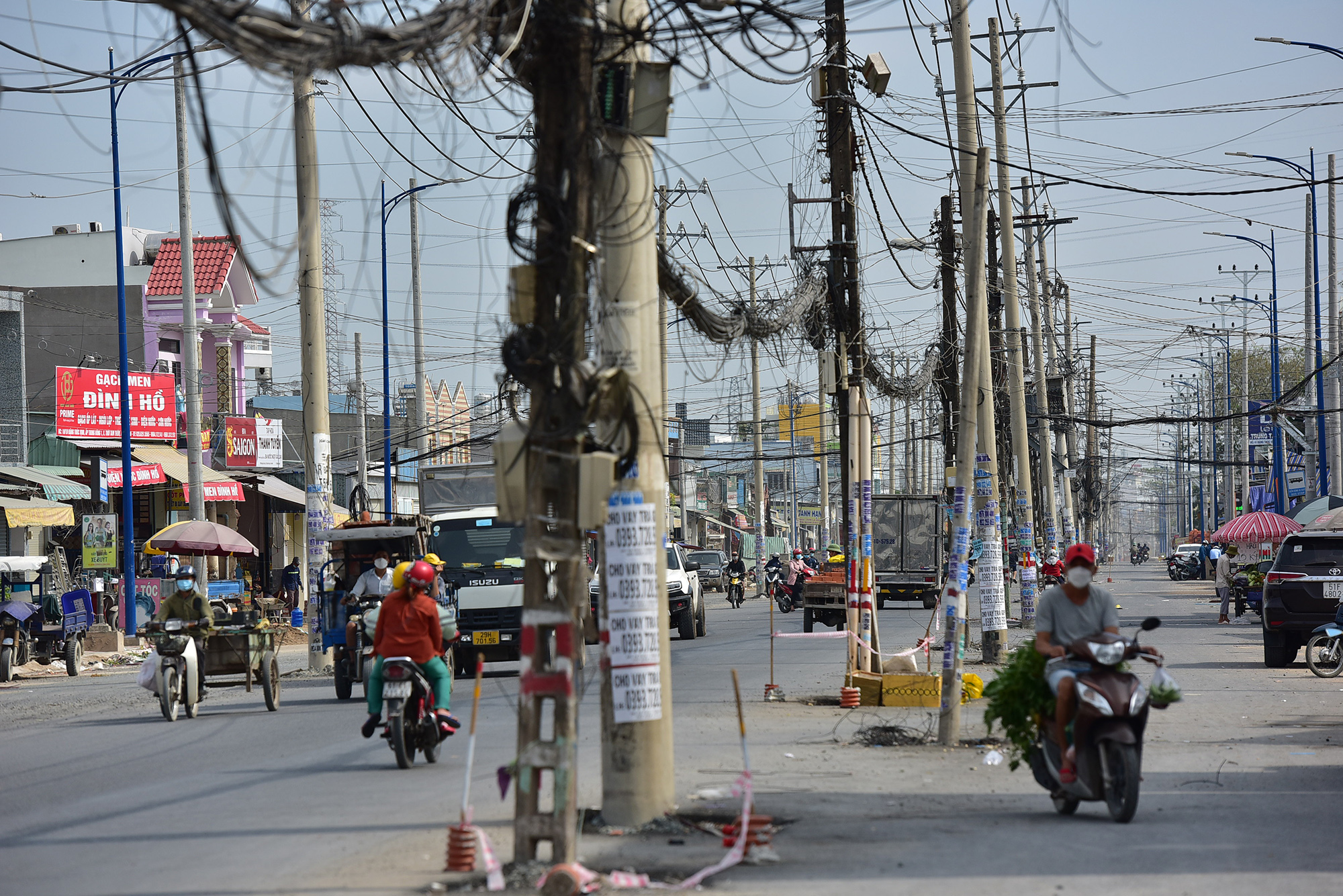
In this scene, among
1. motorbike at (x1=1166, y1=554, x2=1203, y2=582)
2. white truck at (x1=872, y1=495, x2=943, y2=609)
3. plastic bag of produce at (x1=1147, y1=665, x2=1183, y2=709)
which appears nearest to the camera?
→ plastic bag of produce at (x1=1147, y1=665, x2=1183, y2=709)

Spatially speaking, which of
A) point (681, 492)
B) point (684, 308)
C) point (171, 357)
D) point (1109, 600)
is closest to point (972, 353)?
point (684, 308)

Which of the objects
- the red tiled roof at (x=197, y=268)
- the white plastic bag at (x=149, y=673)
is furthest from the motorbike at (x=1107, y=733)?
the red tiled roof at (x=197, y=268)

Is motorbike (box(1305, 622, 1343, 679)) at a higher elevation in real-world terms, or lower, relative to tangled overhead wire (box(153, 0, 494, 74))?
lower

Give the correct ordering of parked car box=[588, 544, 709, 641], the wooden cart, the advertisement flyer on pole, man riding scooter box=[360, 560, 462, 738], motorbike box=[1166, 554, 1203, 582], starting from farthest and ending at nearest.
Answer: motorbike box=[1166, 554, 1203, 582], parked car box=[588, 544, 709, 641], the wooden cart, man riding scooter box=[360, 560, 462, 738], the advertisement flyer on pole

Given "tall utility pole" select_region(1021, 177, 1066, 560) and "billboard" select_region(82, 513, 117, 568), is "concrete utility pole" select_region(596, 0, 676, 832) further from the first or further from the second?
"tall utility pole" select_region(1021, 177, 1066, 560)

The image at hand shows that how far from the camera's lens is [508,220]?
719 cm

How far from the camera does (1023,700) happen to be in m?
9.19

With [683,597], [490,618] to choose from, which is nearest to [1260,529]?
[683,597]

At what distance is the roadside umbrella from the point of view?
84.6 feet

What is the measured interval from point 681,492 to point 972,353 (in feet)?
202

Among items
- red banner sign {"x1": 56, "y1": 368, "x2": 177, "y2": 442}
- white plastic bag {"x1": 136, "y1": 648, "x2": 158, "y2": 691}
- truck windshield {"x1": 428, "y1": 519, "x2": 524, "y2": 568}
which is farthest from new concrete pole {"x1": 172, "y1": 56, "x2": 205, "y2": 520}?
white plastic bag {"x1": 136, "y1": 648, "x2": 158, "y2": 691}

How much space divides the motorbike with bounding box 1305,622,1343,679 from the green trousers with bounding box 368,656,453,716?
12.8m

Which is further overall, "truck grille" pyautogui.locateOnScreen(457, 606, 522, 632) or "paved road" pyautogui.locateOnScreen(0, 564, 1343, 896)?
"truck grille" pyautogui.locateOnScreen(457, 606, 522, 632)

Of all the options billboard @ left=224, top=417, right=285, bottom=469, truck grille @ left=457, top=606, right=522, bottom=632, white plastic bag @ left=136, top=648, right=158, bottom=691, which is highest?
billboard @ left=224, top=417, right=285, bottom=469
